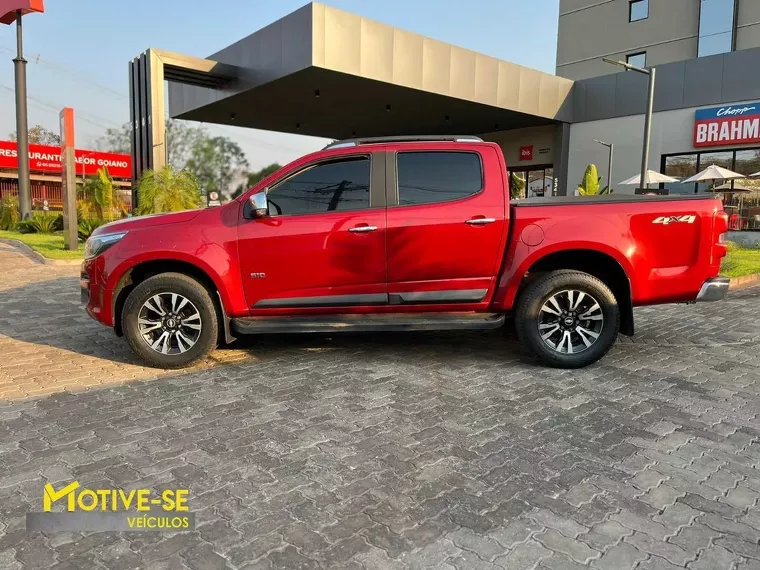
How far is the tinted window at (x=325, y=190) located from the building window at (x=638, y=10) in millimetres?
29149

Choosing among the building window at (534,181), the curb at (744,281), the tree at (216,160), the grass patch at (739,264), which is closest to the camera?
the curb at (744,281)

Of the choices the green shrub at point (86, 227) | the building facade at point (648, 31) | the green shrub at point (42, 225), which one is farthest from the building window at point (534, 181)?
the green shrub at point (42, 225)

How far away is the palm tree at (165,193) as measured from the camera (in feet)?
48.8

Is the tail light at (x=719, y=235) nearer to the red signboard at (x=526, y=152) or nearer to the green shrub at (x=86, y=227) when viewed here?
the green shrub at (x=86, y=227)

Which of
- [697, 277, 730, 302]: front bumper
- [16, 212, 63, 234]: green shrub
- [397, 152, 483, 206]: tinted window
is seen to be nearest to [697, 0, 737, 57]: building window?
[697, 277, 730, 302]: front bumper

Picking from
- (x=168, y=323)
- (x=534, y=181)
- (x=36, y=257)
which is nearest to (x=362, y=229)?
(x=168, y=323)

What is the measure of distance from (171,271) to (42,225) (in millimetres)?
18691

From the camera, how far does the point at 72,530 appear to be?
2.54 metres

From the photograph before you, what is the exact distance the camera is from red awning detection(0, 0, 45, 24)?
22719 mm

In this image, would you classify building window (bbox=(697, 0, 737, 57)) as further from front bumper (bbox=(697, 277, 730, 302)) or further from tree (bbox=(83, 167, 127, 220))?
tree (bbox=(83, 167, 127, 220))

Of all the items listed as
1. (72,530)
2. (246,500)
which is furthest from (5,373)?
(246,500)

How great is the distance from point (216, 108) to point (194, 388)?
19397 millimetres

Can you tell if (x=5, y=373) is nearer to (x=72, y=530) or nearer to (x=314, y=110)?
(x=72, y=530)

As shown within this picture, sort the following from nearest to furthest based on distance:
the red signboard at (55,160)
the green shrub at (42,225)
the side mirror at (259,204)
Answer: the side mirror at (259,204)
the green shrub at (42,225)
the red signboard at (55,160)
